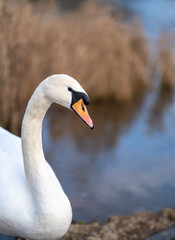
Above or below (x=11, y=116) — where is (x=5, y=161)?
below

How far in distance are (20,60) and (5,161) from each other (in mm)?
3084

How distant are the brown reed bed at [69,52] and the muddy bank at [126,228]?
103 inches

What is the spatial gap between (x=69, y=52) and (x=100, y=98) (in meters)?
1.26

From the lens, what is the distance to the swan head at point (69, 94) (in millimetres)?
2316

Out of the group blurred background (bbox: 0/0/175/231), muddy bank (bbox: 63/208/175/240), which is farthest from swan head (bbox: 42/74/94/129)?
blurred background (bbox: 0/0/175/231)

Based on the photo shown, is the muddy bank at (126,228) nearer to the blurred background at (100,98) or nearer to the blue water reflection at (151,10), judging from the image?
the blurred background at (100,98)

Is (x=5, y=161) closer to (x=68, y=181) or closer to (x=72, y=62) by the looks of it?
(x=68, y=181)

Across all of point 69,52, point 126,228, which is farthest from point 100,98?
point 126,228

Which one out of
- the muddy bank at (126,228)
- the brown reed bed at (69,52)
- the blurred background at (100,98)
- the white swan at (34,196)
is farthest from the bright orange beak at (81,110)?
the brown reed bed at (69,52)

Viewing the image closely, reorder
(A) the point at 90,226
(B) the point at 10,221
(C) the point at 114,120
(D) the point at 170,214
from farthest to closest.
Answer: (C) the point at 114,120, (D) the point at 170,214, (A) the point at 90,226, (B) the point at 10,221

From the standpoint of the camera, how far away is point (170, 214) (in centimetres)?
411

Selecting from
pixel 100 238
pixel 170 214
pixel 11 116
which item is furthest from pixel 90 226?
pixel 11 116

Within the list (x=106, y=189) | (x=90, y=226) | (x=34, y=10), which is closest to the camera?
(x=90, y=226)

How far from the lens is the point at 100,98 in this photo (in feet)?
25.7
